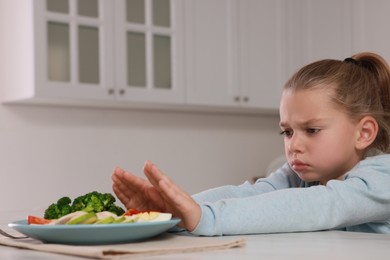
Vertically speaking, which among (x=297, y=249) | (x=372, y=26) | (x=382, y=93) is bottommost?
(x=297, y=249)

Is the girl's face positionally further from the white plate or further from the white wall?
the white wall

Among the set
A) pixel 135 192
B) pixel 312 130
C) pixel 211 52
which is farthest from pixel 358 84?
pixel 211 52

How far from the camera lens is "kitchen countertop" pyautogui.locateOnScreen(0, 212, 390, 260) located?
836 mm

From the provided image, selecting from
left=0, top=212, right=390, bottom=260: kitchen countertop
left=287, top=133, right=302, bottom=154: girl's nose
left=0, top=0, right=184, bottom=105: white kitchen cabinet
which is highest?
left=0, top=0, right=184, bottom=105: white kitchen cabinet

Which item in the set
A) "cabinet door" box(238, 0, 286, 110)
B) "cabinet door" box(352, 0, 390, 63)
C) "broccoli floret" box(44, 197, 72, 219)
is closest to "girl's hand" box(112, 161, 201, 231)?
"broccoli floret" box(44, 197, 72, 219)

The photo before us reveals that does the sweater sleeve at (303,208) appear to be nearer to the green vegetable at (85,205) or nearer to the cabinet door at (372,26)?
the green vegetable at (85,205)

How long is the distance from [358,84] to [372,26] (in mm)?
2603

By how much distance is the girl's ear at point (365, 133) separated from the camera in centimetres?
154

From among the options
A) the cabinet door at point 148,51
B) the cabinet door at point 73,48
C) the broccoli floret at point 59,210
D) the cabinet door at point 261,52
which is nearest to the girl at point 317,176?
the broccoli floret at point 59,210

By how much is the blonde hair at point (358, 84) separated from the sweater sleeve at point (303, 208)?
28cm

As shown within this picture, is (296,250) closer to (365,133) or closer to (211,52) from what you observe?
(365,133)

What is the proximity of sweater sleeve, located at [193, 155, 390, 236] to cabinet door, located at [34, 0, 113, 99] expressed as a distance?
221 centimetres

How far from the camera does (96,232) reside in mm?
917

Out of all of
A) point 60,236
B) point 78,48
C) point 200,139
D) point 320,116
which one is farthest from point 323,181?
point 200,139
